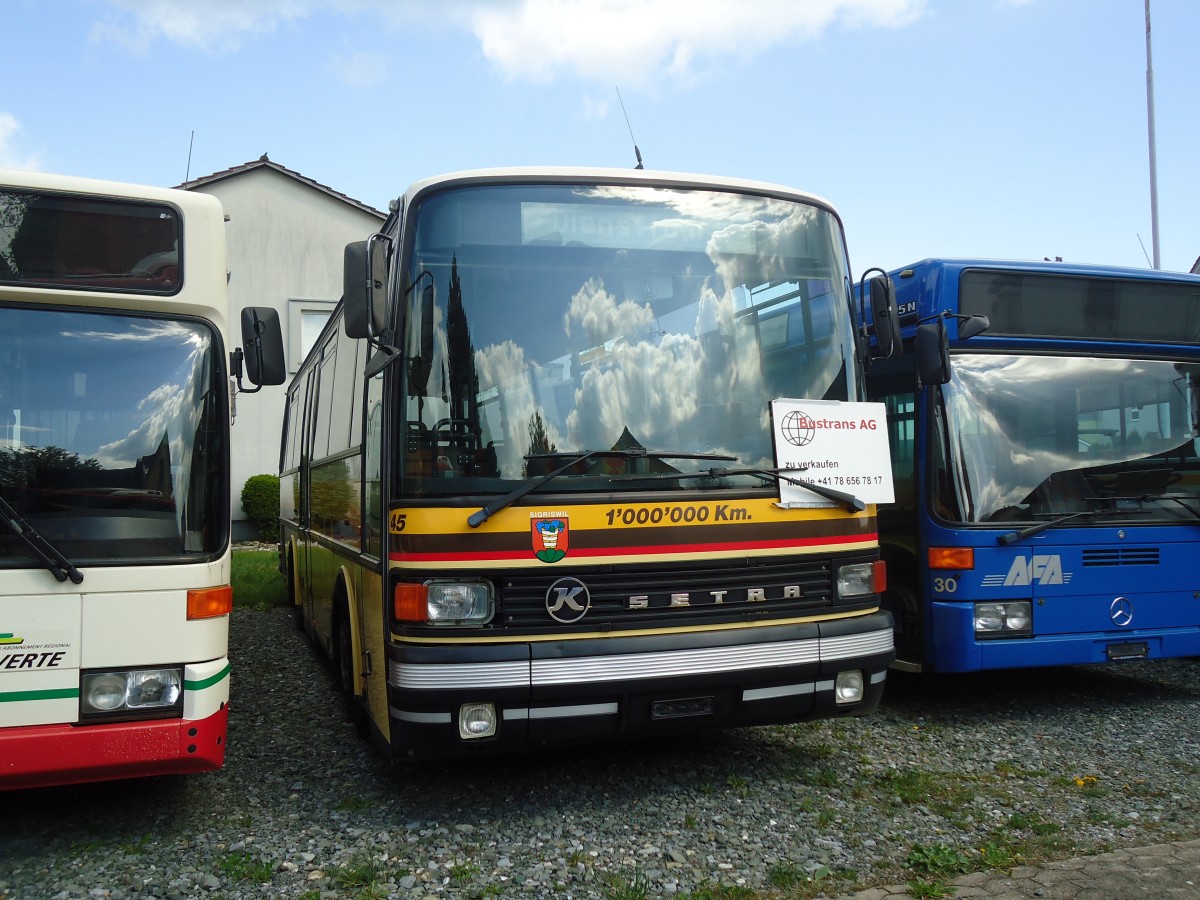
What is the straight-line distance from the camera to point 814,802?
5305 millimetres

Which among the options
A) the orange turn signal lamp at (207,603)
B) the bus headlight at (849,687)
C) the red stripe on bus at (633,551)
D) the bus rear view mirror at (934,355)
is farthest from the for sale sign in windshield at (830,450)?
the orange turn signal lamp at (207,603)

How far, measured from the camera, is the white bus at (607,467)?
477 centimetres

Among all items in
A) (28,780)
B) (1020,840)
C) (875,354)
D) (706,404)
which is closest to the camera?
(28,780)

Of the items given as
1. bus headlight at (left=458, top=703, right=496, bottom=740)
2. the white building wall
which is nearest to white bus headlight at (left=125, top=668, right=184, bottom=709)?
bus headlight at (left=458, top=703, right=496, bottom=740)

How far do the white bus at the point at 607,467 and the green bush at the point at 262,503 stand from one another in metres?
16.9

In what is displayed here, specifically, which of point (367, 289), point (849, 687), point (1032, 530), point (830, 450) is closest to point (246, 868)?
point (367, 289)

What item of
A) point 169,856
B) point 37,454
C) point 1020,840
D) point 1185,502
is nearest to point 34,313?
point 37,454

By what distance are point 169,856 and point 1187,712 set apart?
623cm

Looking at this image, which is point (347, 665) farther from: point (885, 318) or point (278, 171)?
point (278, 171)

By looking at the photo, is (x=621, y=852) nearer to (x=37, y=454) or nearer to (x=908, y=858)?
(x=908, y=858)

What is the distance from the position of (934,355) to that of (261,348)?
373cm

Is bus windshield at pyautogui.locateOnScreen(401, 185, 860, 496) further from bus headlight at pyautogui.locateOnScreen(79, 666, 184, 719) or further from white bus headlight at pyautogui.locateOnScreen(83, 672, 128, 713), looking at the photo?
white bus headlight at pyautogui.locateOnScreen(83, 672, 128, 713)

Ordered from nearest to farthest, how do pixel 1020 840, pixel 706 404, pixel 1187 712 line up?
pixel 1020 840, pixel 706 404, pixel 1187 712

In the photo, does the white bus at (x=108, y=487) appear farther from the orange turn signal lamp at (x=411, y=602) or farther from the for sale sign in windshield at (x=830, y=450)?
the for sale sign in windshield at (x=830, y=450)
